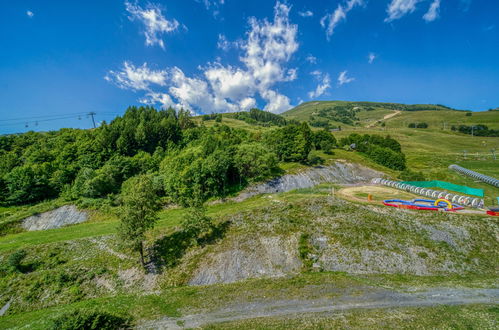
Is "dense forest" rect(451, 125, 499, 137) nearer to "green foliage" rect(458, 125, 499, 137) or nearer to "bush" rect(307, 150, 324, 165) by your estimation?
"green foliage" rect(458, 125, 499, 137)

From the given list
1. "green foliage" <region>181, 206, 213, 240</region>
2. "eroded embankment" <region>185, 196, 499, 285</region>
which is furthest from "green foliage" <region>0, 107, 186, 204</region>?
"eroded embankment" <region>185, 196, 499, 285</region>

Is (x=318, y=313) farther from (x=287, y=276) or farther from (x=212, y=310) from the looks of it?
(x=212, y=310)

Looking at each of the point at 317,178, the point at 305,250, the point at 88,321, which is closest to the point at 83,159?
the point at 88,321

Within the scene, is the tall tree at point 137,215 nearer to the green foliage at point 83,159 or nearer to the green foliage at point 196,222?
the green foliage at point 196,222

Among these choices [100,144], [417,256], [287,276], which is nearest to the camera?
[287,276]

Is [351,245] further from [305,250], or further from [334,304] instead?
[334,304]

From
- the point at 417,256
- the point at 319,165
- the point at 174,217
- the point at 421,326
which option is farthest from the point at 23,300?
the point at 319,165
